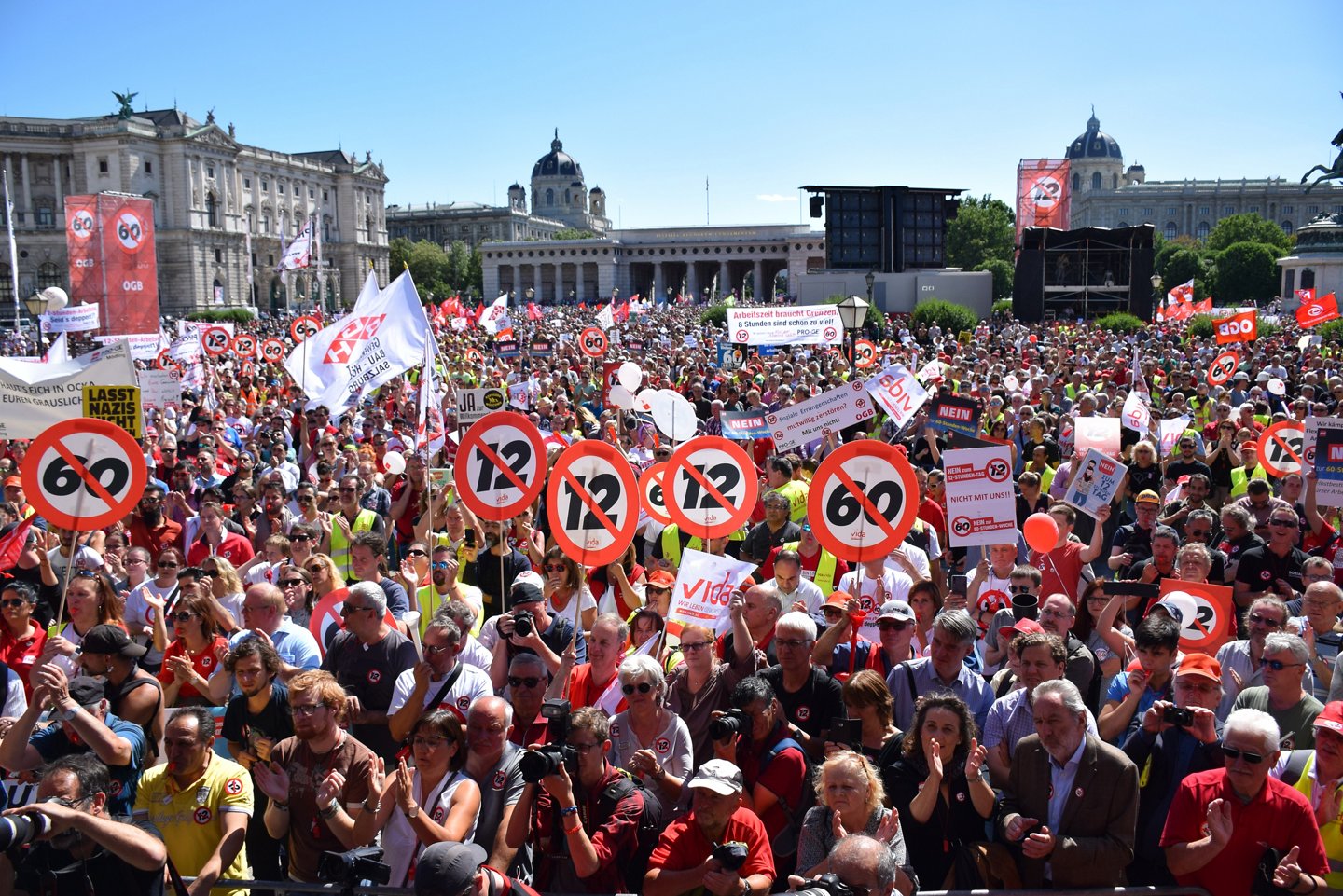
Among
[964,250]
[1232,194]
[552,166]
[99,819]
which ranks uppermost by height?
[552,166]

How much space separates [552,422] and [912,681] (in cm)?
872

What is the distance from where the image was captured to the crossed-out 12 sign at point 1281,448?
876 cm

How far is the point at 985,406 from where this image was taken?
526 inches

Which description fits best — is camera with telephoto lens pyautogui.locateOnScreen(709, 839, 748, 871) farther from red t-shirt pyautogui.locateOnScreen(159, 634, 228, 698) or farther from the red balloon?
the red balloon

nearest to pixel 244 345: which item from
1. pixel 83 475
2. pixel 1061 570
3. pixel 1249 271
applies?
pixel 83 475

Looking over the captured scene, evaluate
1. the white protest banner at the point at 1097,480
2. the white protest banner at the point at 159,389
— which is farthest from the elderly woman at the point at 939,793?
the white protest banner at the point at 159,389

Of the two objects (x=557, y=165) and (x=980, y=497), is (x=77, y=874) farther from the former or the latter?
(x=557, y=165)

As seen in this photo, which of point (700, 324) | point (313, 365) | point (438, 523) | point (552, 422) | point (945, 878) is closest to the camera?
point (945, 878)

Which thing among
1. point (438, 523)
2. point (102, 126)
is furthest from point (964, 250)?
point (438, 523)

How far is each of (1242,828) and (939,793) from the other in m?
0.92

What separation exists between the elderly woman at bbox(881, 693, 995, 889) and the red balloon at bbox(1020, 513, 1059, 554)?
2.72 metres

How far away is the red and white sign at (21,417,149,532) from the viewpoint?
6.63m

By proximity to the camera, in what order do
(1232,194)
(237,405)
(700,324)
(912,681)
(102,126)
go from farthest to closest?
(1232,194) < (102,126) < (700,324) < (237,405) < (912,681)

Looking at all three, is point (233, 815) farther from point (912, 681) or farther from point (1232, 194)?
point (1232, 194)
